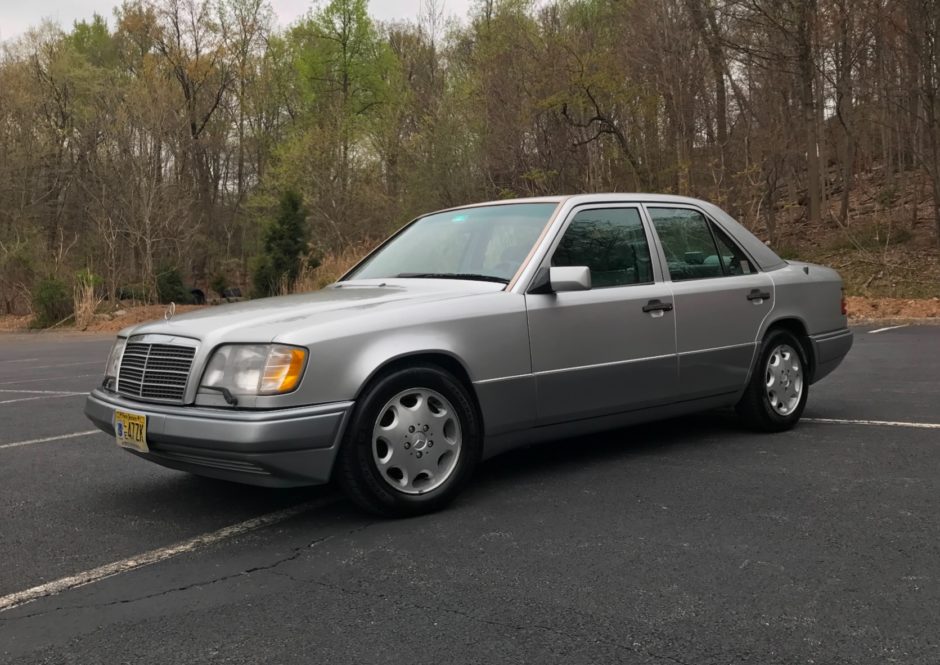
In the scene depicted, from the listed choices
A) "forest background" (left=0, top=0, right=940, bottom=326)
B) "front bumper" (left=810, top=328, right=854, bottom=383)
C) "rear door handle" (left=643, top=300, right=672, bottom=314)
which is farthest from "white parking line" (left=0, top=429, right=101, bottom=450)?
"forest background" (left=0, top=0, right=940, bottom=326)

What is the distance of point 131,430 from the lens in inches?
167

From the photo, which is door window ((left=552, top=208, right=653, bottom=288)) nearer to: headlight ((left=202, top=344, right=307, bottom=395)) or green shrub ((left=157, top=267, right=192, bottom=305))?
headlight ((left=202, top=344, right=307, bottom=395))

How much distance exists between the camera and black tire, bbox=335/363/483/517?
4031 millimetres

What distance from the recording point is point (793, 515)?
4.09 metres

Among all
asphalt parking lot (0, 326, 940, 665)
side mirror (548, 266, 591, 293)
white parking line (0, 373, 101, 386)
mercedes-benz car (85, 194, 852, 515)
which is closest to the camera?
asphalt parking lot (0, 326, 940, 665)

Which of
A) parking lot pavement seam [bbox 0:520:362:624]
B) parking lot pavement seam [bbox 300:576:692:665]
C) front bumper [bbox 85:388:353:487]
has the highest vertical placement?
front bumper [bbox 85:388:353:487]

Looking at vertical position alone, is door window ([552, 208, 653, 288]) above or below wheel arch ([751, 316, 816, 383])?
above

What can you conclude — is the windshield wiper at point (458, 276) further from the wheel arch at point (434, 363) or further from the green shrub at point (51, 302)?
the green shrub at point (51, 302)

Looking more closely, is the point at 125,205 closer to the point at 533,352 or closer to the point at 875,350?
the point at 875,350

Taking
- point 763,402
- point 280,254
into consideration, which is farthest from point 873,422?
point 280,254

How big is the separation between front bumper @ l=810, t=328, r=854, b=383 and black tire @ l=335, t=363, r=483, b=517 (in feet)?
10.3

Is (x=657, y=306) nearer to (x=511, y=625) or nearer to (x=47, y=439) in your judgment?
(x=511, y=625)

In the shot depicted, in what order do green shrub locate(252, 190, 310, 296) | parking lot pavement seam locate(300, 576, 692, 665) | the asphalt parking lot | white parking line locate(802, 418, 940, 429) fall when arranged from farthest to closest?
green shrub locate(252, 190, 310, 296), white parking line locate(802, 418, 940, 429), the asphalt parking lot, parking lot pavement seam locate(300, 576, 692, 665)

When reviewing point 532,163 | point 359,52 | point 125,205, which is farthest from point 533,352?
point 359,52
